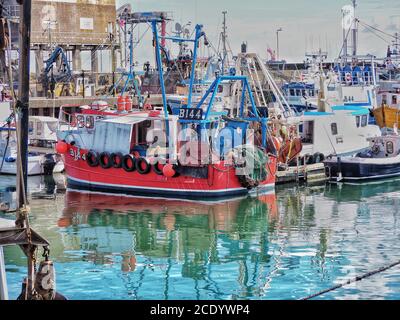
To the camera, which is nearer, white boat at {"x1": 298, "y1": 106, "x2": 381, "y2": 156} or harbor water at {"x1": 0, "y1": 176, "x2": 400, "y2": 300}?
harbor water at {"x1": 0, "y1": 176, "x2": 400, "y2": 300}

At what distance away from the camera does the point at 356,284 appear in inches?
555

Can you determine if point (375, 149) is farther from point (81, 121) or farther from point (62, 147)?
point (62, 147)

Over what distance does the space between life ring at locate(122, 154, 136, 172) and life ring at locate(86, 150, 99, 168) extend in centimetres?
107

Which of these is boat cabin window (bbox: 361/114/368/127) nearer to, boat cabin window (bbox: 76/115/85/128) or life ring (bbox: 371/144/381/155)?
life ring (bbox: 371/144/381/155)

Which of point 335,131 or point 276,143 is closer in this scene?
point 276,143

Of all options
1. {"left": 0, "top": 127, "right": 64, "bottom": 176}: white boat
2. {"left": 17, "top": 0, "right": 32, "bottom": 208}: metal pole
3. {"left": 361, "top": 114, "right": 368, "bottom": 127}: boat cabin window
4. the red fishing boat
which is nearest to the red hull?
the red fishing boat

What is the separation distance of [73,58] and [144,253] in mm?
35796

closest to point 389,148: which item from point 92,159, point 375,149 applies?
point 375,149

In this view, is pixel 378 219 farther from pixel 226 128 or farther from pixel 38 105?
pixel 38 105

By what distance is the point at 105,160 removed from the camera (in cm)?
2534

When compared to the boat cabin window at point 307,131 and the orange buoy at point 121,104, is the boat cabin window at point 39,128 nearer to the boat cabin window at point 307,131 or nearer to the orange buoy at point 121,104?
the orange buoy at point 121,104

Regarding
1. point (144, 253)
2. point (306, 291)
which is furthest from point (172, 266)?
point (306, 291)

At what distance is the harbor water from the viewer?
46.5 ft

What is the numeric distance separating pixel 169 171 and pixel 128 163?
63.9 inches
